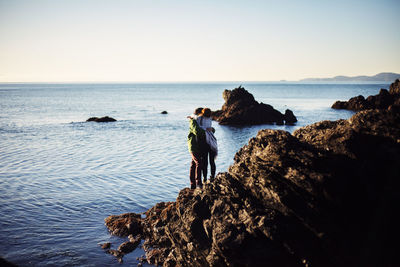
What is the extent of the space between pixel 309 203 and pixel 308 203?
0.08 feet

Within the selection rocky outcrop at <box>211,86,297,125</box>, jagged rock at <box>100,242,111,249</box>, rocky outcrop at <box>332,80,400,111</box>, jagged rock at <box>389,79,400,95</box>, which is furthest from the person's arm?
jagged rock at <box>389,79,400,95</box>

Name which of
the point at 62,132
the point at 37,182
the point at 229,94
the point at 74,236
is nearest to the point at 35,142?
the point at 62,132

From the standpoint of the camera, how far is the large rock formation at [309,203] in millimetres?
5465

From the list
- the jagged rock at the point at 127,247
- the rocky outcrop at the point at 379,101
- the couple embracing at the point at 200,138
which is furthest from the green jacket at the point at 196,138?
the rocky outcrop at the point at 379,101

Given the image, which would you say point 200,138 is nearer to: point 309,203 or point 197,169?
point 197,169

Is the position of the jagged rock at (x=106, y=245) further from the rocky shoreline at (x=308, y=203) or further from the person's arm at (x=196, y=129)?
the person's arm at (x=196, y=129)

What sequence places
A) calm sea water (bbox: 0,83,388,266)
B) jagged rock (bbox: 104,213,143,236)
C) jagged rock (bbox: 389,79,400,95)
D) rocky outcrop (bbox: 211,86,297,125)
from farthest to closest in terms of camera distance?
jagged rock (bbox: 389,79,400,95), rocky outcrop (bbox: 211,86,297,125), jagged rock (bbox: 104,213,143,236), calm sea water (bbox: 0,83,388,266)

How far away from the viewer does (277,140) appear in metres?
6.75

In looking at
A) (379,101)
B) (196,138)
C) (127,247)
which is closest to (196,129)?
(196,138)

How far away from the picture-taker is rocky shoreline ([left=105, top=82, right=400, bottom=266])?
5469mm

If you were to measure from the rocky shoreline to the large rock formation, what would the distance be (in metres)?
0.02

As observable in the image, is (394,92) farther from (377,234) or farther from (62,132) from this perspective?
(377,234)

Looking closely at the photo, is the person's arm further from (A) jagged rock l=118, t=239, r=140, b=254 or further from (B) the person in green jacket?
(A) jagged rock l=118, t=239, r=140, b=254

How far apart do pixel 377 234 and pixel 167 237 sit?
526 cm
